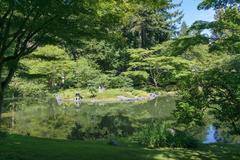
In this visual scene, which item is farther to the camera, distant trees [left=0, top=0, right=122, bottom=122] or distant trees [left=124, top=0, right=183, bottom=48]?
distant trees [left=124, top=0, right=183, bottom=48]

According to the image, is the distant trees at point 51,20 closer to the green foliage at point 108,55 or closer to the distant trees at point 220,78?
the distant trees at point 220,78

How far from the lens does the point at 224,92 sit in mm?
8344

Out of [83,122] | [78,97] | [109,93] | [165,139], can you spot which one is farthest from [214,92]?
[109,93]

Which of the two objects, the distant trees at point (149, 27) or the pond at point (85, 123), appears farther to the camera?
the distant trees at point (149, 27)

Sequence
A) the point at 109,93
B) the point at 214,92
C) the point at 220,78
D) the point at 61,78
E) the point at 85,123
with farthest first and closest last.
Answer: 1. the point at 61,78
2. the point at 109,93
3. the point at 85,123
4. the point at 214,92
5. the point at 220,78

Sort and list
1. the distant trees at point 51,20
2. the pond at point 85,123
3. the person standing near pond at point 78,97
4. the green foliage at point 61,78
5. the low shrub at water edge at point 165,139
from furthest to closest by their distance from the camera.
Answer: the person standing near pond at point 78,97
the green foliage at point 61,78
the pond at point 85,123
the low shrub at water edge at point 165,139
the distant trees at point 51,20

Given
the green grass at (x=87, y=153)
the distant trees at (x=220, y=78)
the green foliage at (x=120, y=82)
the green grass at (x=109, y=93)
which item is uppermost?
the green foliage at (x=120, y=82)

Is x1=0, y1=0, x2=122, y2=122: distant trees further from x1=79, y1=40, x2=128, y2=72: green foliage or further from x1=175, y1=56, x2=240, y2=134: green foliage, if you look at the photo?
x1=79, y1=40, x2=128, y2=72: green foliage

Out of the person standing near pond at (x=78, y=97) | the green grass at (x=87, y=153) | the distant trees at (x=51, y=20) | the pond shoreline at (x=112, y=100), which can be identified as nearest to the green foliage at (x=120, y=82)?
the pond shoreline at (x=112, y=100)

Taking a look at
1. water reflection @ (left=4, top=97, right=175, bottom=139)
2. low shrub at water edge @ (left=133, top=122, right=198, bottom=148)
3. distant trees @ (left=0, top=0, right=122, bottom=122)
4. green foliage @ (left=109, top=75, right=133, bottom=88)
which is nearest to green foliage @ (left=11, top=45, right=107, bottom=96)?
green foliage @ (left=109, top=75, right=133, bottom=88)

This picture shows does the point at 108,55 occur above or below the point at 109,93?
above

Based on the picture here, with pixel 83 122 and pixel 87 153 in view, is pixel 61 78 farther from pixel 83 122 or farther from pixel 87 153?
pixel 87 153

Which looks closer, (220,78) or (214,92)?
(220,78)

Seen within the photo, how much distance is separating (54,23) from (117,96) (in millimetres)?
27118
